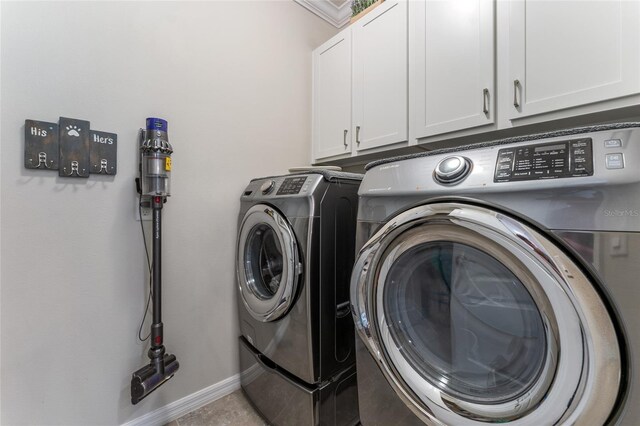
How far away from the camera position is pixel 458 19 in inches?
48.5

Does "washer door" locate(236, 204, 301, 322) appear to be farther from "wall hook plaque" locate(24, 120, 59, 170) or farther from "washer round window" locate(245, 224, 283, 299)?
"wall hook plaque" locate(24, 120, 59, 170)

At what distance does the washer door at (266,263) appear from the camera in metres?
1.19

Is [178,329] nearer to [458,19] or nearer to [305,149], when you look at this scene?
[305,149]

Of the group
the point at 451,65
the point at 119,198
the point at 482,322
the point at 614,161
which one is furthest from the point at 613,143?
the point at 119,198

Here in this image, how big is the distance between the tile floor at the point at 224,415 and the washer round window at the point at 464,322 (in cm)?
106

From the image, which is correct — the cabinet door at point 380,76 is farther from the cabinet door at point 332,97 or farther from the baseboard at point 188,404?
the baseboard at point 188,404

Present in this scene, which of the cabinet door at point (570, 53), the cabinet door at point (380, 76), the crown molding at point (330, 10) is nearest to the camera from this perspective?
the cabinet door at point (570, 53)

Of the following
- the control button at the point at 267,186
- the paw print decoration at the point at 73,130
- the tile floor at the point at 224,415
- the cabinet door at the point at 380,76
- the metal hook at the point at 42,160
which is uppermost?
the cabinet door at the point at 380,76

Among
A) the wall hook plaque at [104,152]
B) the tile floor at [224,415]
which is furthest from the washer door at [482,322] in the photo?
the wall hook plaque at [104,152]

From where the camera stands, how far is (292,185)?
Answer: 128 cm

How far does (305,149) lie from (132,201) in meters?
1.18

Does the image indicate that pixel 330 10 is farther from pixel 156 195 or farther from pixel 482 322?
pixel 482 322

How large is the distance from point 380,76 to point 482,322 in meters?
1.36

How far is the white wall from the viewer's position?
42.2 inches
